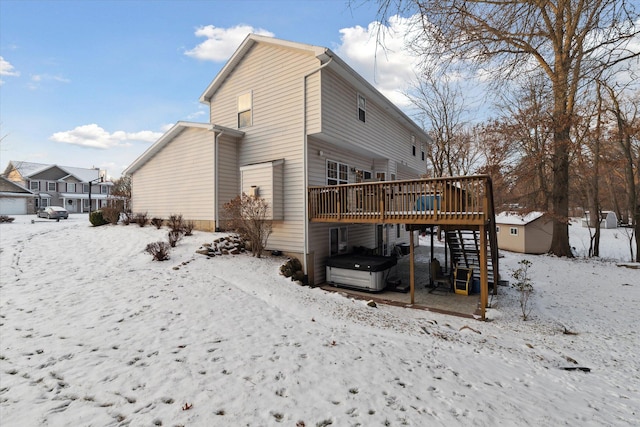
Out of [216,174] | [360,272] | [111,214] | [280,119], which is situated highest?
[280,119]

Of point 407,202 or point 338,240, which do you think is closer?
point 407,202

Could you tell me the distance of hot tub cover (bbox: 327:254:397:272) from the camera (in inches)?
377

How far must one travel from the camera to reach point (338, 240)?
39.1 ft

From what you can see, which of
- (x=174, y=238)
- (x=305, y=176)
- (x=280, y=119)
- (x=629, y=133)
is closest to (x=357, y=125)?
(x=280, y=119)

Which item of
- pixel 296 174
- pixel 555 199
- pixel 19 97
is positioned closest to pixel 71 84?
pixel 19 97

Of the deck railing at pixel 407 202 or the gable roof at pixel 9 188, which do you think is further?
the gable roof at pixel 9 188

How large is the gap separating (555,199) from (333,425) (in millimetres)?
16755

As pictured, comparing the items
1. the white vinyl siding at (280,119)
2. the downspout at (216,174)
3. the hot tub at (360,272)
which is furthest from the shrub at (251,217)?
the hot tub at (360,272)

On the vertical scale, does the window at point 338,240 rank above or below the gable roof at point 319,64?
below

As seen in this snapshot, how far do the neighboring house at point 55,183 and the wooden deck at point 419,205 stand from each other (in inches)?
1370

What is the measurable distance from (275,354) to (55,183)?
1849 inches

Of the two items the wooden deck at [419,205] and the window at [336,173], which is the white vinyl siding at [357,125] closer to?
the window at [336,173]

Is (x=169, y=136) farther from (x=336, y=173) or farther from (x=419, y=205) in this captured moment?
(x=419, y=205)

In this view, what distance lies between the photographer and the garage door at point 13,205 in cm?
2691
